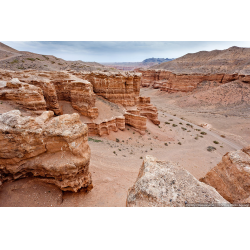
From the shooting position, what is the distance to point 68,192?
7363mm

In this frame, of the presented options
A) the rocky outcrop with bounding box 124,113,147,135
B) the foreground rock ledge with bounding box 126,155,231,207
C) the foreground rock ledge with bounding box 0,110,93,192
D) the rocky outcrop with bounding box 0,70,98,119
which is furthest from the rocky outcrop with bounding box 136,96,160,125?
the foreground rock ledge with bounding box 126,155,231,207

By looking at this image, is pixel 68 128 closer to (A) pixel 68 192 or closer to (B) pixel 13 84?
(A) pixel 68 192

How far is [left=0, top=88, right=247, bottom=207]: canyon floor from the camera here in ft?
20.9

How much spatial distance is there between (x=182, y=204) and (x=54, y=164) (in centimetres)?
547

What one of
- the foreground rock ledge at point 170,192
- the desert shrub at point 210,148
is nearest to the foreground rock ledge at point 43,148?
the foreground rock ledge at point 170,192

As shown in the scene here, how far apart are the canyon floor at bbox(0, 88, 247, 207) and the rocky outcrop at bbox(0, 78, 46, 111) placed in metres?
0.63

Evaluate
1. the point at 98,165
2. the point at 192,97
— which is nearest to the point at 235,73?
the point at 192,97

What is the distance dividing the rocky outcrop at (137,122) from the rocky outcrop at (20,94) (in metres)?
11.7

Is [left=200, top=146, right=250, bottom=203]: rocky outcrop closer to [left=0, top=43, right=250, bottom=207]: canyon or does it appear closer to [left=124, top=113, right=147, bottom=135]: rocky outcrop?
[left=0, top=43, right=250, bottom=207]: canyon

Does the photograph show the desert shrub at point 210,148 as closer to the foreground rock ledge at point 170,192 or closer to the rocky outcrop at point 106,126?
the rocky outcrop at point 106,126


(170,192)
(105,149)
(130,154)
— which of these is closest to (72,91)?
(105,149)

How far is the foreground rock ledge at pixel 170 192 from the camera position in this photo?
3.04 m

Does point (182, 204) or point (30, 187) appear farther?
point (30, 187)

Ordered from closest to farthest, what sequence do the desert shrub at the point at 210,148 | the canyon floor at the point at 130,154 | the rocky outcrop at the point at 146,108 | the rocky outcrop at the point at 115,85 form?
the canyon floor at the point at 130,154 → the desert shrub at the point at 210,148 → the rocky outcrop at the point at 115,85 → the rocky outcrop at the point at 146,108
